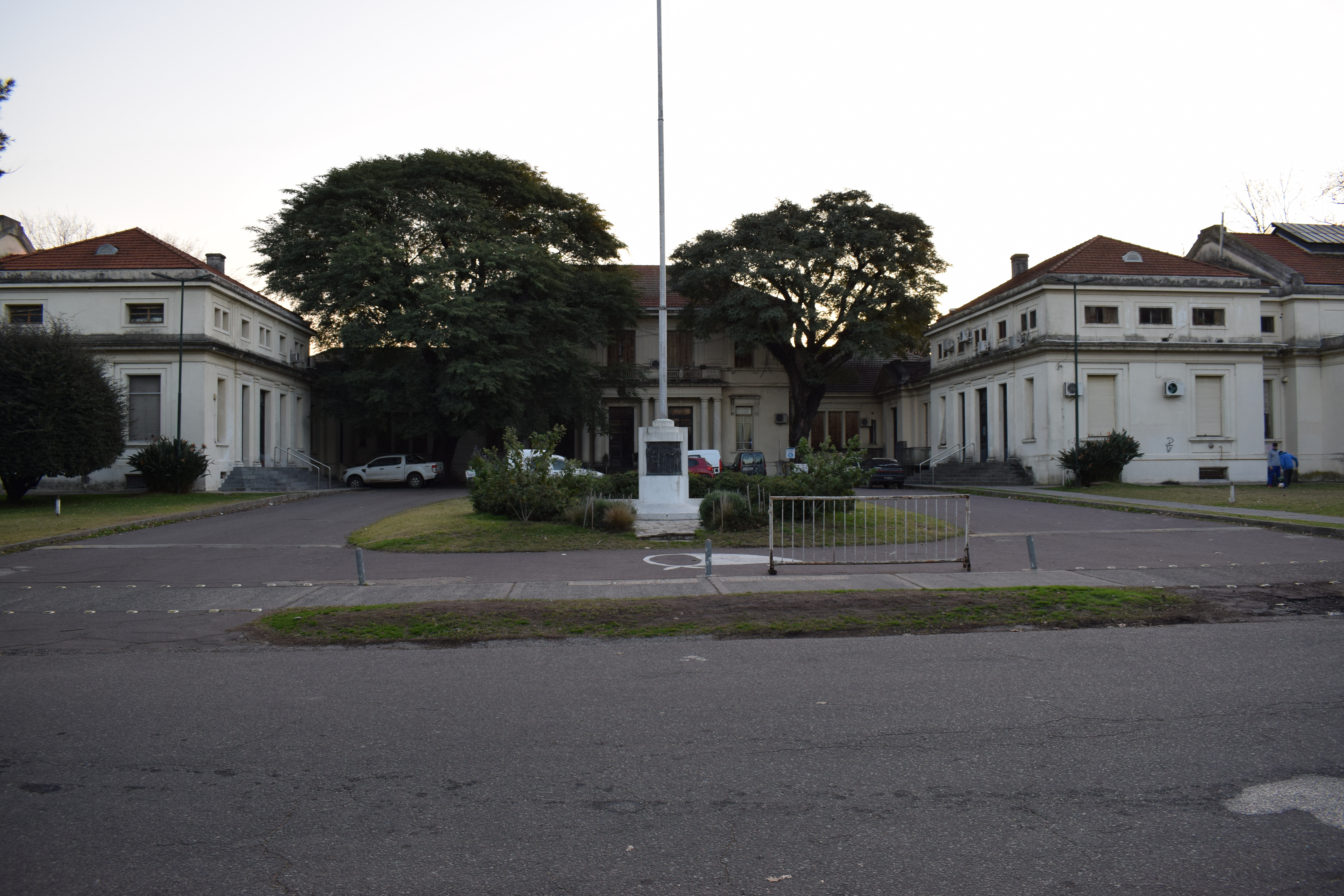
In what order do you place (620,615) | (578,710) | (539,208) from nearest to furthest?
(578,710) → (620,615) → (539,208)

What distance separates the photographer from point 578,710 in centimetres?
595

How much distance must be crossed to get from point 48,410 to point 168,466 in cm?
549

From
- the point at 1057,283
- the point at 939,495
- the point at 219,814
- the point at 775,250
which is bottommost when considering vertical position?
the point at 219,814

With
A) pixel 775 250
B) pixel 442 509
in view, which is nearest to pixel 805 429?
pixel 775 250

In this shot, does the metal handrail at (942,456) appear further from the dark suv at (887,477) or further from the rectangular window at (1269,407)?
the rectangular window at (1269,407)

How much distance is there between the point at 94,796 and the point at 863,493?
1267 inches

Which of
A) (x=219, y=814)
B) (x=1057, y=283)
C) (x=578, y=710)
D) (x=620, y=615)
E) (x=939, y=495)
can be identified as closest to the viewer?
(x=219, y=814)

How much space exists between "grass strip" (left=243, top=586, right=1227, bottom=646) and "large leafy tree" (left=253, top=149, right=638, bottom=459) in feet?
92.0

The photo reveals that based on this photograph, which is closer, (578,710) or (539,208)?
(578,710)

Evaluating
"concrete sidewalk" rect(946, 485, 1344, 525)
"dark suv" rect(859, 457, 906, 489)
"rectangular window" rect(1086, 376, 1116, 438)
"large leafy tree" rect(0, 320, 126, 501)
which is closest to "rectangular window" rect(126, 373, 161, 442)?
"large leafy tree" rect(0, 320, 126, 501)

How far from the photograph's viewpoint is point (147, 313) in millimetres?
35344

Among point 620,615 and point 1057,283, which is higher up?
point 1057,283

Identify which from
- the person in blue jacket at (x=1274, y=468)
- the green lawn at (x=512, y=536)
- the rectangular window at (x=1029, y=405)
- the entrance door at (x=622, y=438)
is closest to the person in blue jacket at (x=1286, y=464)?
the person in blue jacket at (x=1274, y=468)

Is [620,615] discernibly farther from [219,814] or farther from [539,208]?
[539,208]
